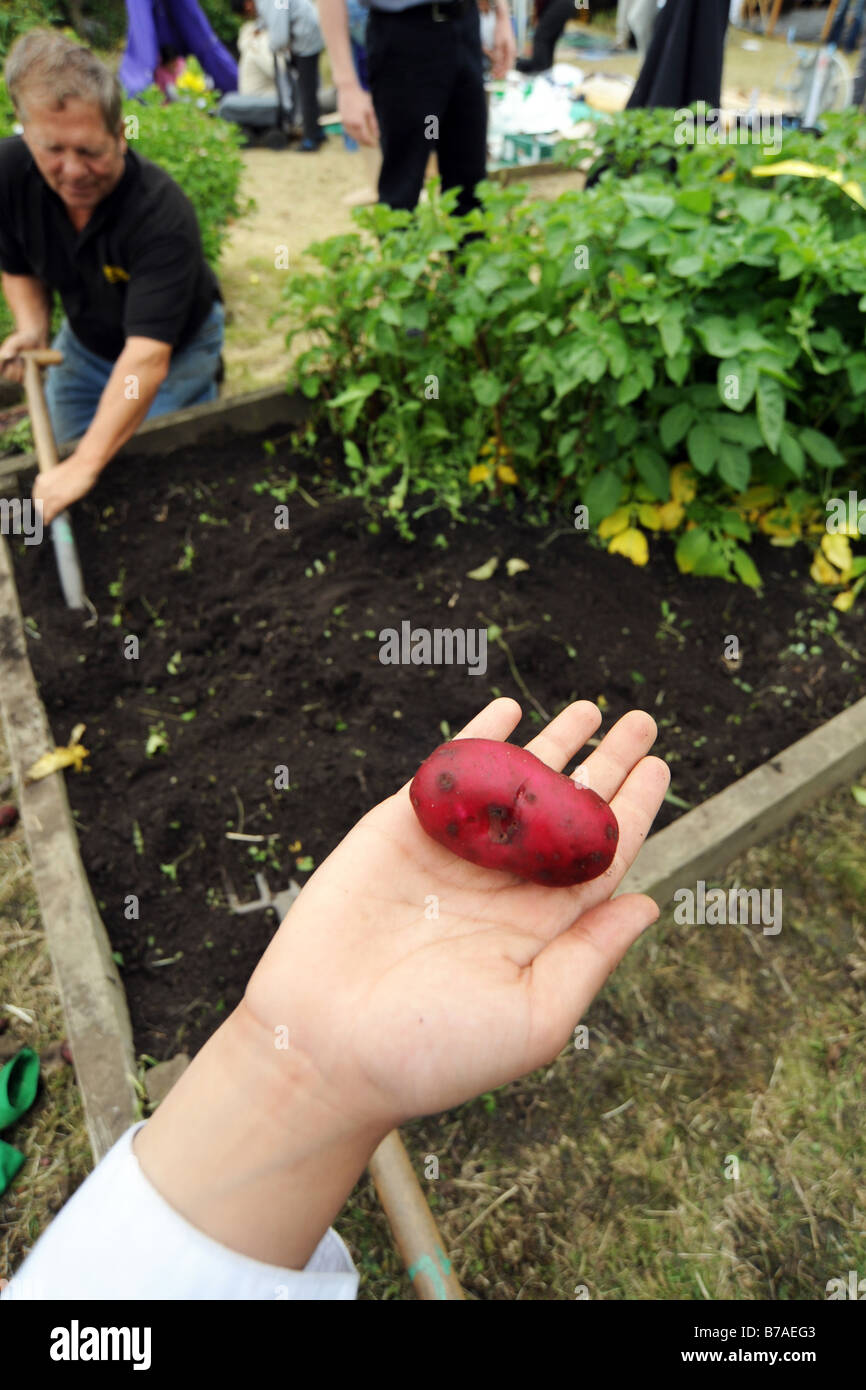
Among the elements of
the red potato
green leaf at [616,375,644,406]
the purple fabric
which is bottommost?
the red potato

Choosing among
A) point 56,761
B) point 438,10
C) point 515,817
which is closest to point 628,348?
point 515,817

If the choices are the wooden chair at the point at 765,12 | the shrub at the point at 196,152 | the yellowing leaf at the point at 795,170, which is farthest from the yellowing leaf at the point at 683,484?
the wooden chair at the point at 765,12

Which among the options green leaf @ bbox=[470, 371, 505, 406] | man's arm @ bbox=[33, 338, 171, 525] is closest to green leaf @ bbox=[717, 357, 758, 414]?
green leaf @ bbox=[470, 371, 505, 406]

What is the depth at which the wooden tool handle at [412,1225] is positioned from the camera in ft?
5.21

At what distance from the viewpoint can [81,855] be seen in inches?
92.4

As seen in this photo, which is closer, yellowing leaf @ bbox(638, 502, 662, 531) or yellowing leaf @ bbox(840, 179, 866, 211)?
yellowing leaf @ bbox(840, 179, 866, 211)

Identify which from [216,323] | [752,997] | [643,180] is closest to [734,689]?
[752,997]

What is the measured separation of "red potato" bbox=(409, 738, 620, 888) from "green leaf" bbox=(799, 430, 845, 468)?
6.03 feet

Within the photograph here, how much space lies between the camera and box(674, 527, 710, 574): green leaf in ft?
9.78

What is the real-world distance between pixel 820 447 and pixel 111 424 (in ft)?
8.39

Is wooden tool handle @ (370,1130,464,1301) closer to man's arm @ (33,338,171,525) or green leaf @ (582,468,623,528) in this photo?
green leaf @ (582,468,623,528)

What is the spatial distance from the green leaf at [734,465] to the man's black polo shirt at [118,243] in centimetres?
221

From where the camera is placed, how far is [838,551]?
307cm

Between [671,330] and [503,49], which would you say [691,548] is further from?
[503,49]
